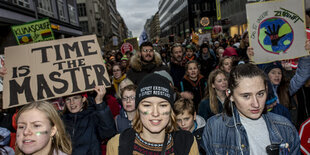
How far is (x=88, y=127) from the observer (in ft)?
9.77

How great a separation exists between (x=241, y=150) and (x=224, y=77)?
1954 mm

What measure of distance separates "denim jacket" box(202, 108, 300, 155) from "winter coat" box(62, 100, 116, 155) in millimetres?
1411

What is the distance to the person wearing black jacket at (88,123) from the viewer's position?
113 inches

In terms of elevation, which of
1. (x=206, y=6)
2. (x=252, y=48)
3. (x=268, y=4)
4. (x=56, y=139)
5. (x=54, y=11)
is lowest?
(x=56, y=139)

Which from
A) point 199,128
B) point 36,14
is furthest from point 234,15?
point 199,128

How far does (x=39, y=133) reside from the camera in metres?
2.04

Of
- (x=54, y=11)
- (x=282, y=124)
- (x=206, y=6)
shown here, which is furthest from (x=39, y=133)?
(x=206, y=6)

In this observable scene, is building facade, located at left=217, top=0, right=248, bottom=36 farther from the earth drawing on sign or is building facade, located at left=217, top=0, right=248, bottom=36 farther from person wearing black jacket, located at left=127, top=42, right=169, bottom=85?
the earth drawing on sign

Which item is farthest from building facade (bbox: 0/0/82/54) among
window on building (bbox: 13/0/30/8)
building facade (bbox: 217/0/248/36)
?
building facade (bbox: 217/0/248/36)

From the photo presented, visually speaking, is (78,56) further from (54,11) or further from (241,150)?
(54,11)

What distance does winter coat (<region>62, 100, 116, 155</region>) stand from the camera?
2.87 meters

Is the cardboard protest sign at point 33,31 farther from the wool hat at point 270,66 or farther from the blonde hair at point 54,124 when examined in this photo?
the wool hat at point 270,66

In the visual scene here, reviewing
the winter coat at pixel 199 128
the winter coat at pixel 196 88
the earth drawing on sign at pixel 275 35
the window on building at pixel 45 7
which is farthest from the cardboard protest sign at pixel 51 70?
the window on building at pixel 45 7

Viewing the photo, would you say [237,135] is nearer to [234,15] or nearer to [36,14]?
[36,14]
